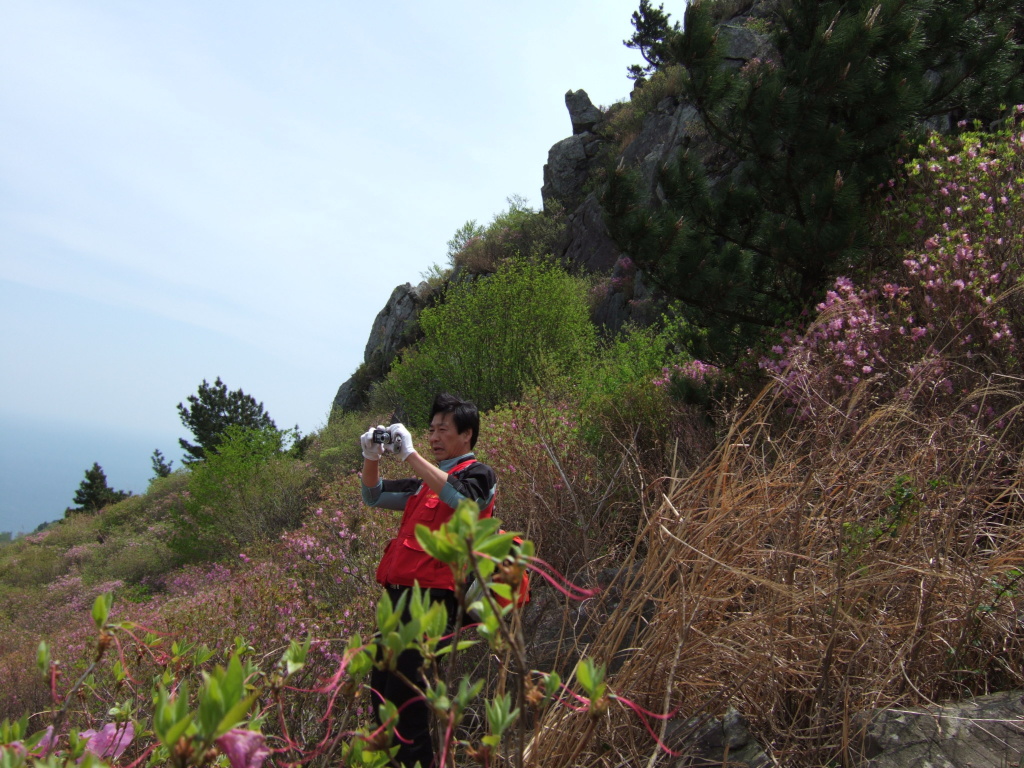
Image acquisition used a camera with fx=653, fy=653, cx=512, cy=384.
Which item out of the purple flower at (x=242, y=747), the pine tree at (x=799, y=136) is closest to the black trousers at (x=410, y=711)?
the purple flower at (x=242, y=747)

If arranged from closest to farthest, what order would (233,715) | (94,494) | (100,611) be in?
(233,715) < (100,611) < (94,494)

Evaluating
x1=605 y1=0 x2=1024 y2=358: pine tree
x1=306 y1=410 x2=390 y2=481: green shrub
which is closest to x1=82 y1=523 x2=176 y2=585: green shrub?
x1=306 y1=410 x2=390 y2=481: green shrub

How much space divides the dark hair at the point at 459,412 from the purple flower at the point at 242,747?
197cm

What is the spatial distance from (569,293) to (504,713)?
1595 cm

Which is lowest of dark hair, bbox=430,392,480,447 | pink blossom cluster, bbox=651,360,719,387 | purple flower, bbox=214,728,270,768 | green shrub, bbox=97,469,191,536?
pink blossom cluster, bbox=651,360,719,387

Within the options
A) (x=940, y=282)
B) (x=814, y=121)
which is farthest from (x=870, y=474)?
(x=814, y=121)

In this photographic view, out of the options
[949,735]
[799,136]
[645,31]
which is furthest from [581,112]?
[949,735]

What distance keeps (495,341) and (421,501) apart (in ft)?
41.9

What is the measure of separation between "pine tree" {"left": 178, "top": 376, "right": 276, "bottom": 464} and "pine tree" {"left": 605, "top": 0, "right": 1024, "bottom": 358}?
27.8m

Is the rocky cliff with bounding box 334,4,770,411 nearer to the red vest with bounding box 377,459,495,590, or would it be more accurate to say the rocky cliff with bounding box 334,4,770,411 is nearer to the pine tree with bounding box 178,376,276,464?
the pine tree with bounding box 178,376,276,464

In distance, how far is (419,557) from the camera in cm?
243

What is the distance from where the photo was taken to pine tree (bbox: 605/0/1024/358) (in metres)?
5.07

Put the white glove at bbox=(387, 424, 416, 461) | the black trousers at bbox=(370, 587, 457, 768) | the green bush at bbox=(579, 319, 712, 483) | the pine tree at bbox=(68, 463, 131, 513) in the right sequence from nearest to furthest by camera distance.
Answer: the black trousers at bbox=(370, 587, 457, 768), the white glove at bbox=(387, 424, 416, 461), the green bush at bbox=(579, 319, 712, 483), the pine tree at bbox=(68, 463, 131, 513)

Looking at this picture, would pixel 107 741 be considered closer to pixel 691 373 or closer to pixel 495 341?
pixel 691 373
